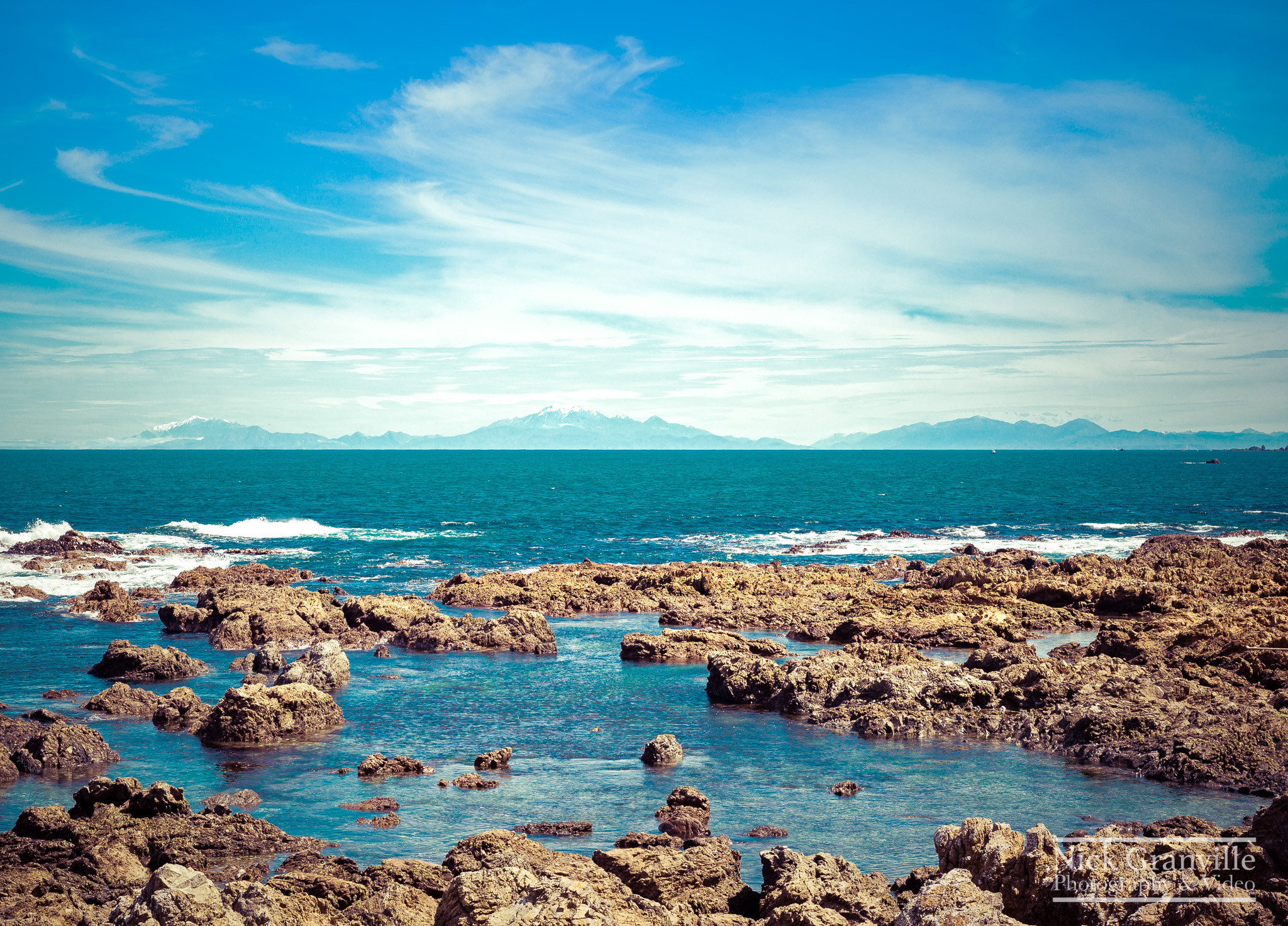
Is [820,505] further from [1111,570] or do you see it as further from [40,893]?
[40,893]

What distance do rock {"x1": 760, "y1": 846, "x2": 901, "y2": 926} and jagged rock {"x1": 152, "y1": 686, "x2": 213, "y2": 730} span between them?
14.5 metres

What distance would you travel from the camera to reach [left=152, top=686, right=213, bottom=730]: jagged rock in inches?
783

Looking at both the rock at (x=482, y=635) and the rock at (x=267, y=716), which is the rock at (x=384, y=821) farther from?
the rock at (x=482, y=635)

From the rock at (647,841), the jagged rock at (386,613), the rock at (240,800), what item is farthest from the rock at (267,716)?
the jagged rock at (386,613)

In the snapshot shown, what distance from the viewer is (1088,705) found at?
19438 millimetres

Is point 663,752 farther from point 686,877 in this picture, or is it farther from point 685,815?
point 686,877

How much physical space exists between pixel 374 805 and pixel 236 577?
28448 millimetres

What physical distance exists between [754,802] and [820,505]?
3077 inches

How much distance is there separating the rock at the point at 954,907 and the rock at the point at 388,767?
11134 millimetres

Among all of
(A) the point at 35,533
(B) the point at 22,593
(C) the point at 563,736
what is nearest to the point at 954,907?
(C) the point at 563,736

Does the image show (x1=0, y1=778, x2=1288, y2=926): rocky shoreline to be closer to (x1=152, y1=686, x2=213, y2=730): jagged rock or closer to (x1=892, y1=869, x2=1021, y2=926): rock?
(x1=892, y1=869, x2=1021, y2=926): rock

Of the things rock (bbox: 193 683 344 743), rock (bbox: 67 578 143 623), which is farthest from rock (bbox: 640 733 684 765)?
rock (bbox: 67 578 143 623)

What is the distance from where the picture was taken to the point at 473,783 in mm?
16250

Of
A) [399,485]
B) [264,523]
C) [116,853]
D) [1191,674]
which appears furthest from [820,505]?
[116,853]
